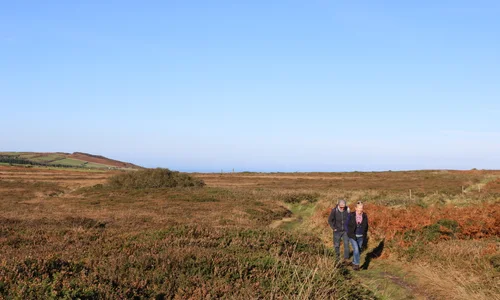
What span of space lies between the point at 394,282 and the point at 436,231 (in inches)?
150

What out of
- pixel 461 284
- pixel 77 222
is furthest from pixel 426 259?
pixel 77 222

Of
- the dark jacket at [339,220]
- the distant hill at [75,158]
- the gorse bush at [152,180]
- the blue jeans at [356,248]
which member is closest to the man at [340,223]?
the dark jacket at [339,220]

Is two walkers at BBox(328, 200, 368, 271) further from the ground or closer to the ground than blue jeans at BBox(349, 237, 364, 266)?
further from the ground

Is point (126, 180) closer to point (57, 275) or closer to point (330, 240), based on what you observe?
point (330, 240)

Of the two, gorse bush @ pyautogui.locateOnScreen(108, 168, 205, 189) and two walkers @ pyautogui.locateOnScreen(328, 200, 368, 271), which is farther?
gorse bush @ pyautogui.locateOnScreen(108, 168, 205, 189)

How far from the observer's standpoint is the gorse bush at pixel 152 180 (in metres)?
44.5

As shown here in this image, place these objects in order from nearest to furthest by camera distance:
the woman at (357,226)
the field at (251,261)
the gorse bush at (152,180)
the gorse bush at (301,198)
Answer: the field at (251,261)
the woman at (357,226)
the gorse bush at (301,198)
the gorse bush at (152,180)

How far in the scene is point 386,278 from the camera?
10844 mm

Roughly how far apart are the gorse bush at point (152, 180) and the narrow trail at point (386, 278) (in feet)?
110

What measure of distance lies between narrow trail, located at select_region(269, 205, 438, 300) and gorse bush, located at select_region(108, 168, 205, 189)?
3347 centimetres

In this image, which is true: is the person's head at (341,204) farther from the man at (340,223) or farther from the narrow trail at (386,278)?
the narrow trail at (386,278)

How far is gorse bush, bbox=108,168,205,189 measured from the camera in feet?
146

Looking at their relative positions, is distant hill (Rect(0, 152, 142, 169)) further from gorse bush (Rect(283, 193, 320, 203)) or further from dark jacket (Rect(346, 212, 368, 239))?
dark jacket (Rect(346, 212, 368, 239))

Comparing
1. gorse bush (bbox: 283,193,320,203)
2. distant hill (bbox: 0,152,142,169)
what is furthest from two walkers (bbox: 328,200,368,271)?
distant hill (bbox: 0,152,142,169)
